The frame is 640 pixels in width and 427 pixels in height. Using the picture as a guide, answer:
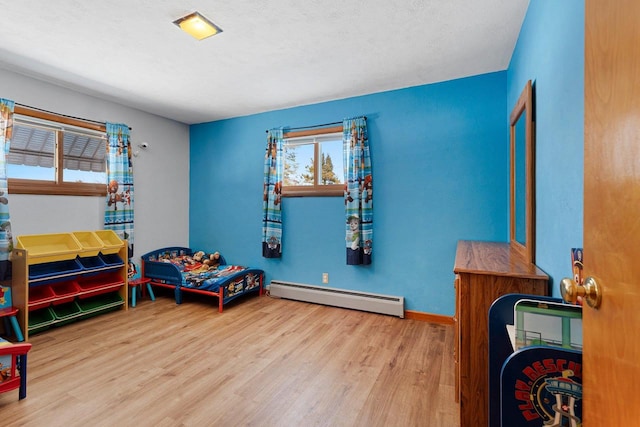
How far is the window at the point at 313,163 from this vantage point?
345 centimetres

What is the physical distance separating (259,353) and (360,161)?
83.7 inches

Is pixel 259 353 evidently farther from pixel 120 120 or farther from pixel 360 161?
pixel 120 120

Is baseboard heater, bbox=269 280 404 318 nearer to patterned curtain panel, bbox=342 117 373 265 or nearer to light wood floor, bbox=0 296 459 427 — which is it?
light wood floor, bbox=0 296 459 427

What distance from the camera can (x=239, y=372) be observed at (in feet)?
6.63

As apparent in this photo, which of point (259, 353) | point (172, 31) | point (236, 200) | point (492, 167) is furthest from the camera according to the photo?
point (236, 200)

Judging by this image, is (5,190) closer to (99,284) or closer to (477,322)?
(99,284)

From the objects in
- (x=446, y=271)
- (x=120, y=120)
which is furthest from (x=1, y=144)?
(x=446, y=271)

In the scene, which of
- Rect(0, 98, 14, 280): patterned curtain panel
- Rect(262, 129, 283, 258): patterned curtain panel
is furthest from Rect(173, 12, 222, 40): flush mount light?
Rect(0, 98, 14, 280): patterned curtain panel

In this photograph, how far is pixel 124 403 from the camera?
1.68 m

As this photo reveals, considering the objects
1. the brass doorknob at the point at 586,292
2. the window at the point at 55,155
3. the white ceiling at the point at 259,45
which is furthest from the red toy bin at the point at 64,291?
the brass doorknob at the point at 586,292

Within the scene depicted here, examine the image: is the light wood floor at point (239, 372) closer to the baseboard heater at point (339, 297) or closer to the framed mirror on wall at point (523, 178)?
the baseboard heater at point (339, 297)

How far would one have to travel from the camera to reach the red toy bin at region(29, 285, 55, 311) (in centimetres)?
253

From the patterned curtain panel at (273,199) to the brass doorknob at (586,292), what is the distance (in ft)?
10.4

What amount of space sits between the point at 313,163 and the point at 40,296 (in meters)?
3.04
